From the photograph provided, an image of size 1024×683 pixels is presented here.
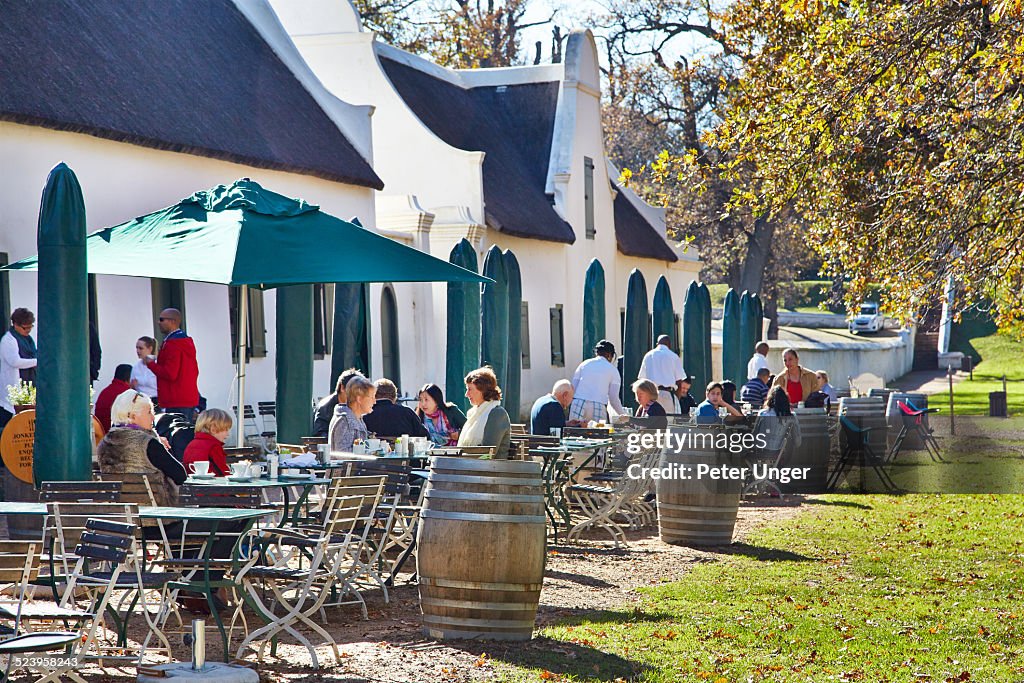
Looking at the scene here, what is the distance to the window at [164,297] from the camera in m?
18.4

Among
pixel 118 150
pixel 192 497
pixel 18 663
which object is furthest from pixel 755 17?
pixel 18 663

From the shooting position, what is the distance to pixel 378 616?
9516mm

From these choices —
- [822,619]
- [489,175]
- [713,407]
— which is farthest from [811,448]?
[489,175]

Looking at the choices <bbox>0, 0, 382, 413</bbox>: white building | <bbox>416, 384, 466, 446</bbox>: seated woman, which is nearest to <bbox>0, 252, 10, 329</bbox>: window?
<bbox>0, 0, 382, 413</bbox>: white building

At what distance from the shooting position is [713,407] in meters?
17.4

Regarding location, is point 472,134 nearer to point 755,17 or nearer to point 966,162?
point 755,17

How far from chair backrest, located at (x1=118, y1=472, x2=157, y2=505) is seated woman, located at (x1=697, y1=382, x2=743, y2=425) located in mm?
8263

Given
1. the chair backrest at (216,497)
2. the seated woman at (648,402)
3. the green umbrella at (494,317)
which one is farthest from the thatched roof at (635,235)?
the chair backrest at (216,497)

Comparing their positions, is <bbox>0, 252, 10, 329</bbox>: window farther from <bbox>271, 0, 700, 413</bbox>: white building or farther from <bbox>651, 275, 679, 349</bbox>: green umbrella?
<bbox>651, 275, 679, 349</bbox>: green umbrella

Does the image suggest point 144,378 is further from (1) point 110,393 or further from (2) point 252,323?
(2) point 252,323

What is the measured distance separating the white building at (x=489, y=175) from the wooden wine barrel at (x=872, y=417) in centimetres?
432

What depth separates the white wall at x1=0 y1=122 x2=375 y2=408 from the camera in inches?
615

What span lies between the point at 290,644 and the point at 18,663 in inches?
78.7

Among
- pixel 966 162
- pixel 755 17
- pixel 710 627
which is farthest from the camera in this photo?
pixel 755 17
